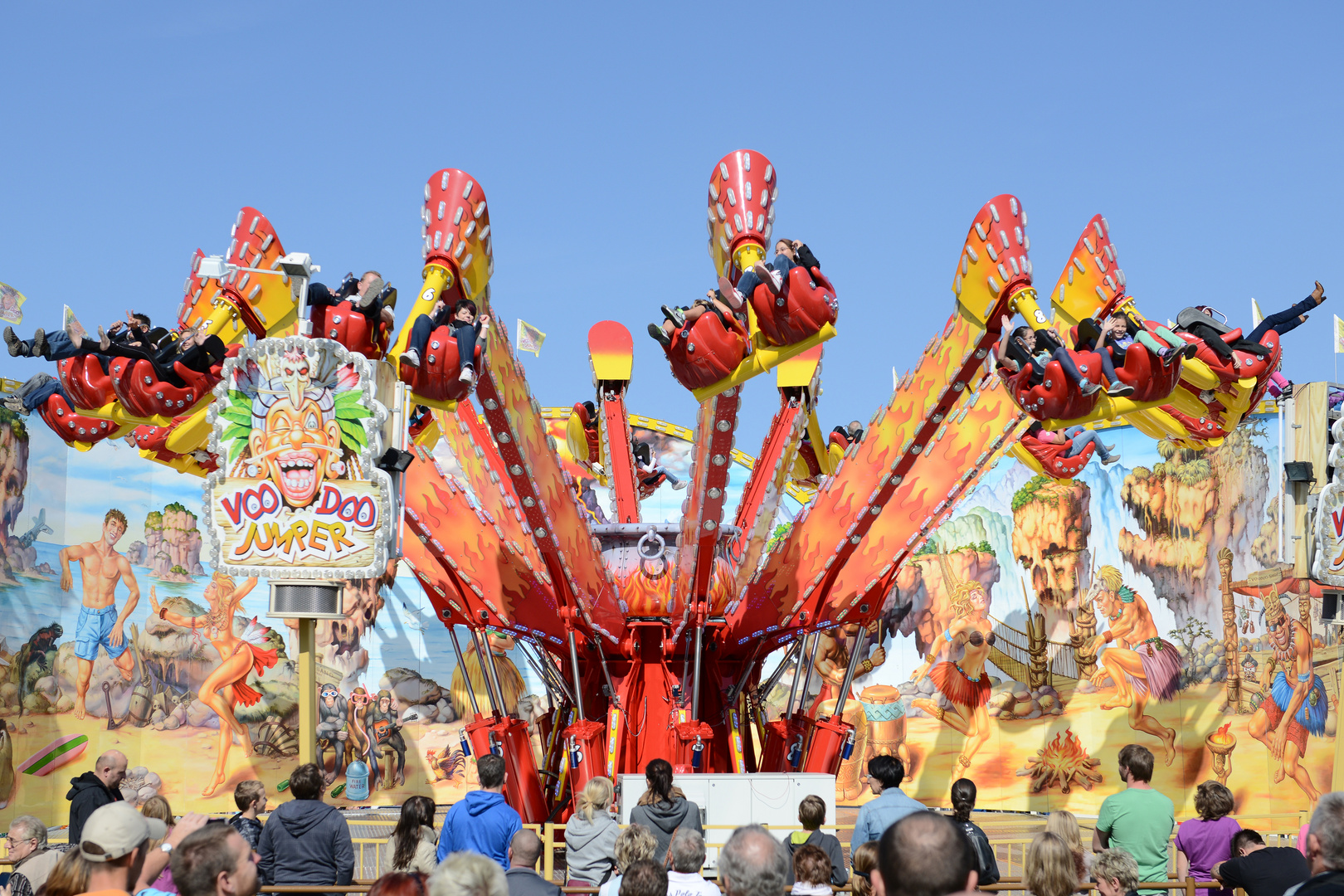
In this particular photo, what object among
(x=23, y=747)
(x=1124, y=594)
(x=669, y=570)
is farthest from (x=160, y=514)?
(x=1124, y=594)

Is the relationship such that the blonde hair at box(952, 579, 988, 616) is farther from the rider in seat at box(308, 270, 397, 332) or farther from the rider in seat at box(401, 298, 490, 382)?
the rider in seat at box(308, 270, 397, 332)

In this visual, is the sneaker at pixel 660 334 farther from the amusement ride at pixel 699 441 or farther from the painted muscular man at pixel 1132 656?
the painted muscular man at pixel 1132 656

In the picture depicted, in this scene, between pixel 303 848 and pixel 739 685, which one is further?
pixel 739 685

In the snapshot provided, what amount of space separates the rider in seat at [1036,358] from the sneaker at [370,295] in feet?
15.3

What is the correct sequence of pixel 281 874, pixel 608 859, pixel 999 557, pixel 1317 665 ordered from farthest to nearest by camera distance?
pixel 999 557, pixel 1317 665, pixel 608 859, pixel 281 874

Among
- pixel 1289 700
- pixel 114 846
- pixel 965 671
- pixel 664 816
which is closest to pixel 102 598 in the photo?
pixel 965 671

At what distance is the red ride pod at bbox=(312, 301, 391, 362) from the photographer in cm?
974

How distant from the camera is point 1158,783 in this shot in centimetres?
1739

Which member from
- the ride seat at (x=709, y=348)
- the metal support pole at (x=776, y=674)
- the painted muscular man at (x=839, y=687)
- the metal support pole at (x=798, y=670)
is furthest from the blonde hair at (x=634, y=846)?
the painted muscular man at (x=839, y=687)

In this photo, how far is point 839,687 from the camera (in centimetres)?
1928

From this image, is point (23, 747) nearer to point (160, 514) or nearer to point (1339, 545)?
point (160, 514)

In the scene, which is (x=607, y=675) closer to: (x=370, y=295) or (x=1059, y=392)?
(x=370, y=295)

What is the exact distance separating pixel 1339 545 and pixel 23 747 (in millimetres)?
14576

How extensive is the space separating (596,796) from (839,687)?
1304cm
